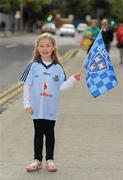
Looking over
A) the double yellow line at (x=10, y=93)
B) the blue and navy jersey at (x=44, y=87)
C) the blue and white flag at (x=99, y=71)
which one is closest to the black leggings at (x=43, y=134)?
the blue and navy jersey at (x=44, y=87)

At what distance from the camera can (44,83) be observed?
6.67 m

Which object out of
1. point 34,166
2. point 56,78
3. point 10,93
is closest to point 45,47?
point 56,78

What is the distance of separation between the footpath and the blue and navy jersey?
0.68 meters

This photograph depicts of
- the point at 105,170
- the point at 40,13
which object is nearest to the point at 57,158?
the point at 105,170

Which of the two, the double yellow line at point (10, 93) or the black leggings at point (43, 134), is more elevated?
the double yellow line at point (10, 93)

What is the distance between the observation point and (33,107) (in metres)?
6.71

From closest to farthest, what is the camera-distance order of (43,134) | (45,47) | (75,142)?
(45,47), (43,134), (75,142)

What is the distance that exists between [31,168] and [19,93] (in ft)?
24.4

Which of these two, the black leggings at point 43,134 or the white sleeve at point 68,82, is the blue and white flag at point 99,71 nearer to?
the white sleeve at point 68,82

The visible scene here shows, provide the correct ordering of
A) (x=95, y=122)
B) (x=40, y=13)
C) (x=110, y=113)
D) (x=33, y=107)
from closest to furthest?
1. (x=33, y=107)
2. (x=95, y=122)
3. (x=110, y=113)
4. (x=40, y=13)

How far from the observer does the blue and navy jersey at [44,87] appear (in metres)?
6.67

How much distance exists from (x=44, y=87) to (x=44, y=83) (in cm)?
4

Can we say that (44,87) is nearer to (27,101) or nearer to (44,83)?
(44,83)

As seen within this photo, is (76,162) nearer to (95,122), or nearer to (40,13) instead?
(95,122)
